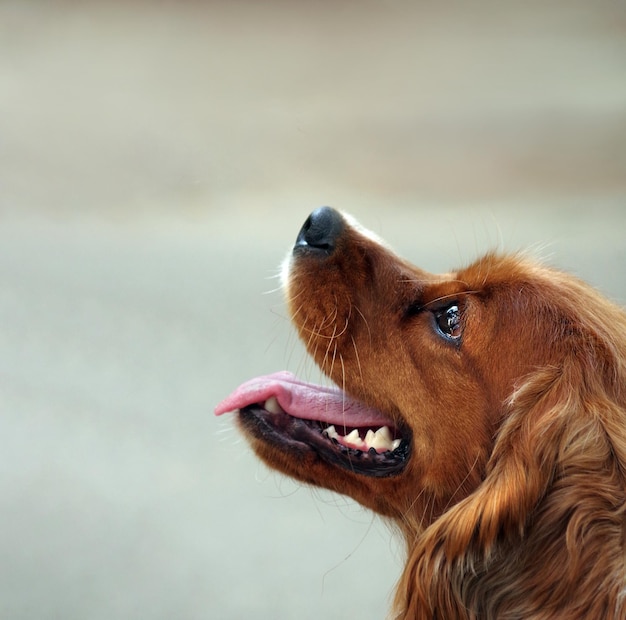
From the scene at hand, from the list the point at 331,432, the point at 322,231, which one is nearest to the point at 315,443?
the point at 331,432

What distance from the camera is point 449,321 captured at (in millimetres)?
1423

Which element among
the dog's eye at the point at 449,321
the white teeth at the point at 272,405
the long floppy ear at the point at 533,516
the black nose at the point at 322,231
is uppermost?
the black nose at the point at 322,231

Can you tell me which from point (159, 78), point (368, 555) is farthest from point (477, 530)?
point (159, 78)

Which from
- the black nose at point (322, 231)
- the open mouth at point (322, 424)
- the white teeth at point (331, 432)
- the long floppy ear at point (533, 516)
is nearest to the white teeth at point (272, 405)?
the open mouth at point (322, 424)

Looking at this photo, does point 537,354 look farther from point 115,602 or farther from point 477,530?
point 115,602

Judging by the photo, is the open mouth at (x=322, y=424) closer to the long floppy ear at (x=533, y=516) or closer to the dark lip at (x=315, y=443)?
the dark lip at (x=315, y=443)

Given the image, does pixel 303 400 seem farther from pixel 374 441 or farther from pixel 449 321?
pixel 449 321

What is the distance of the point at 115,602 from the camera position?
2279 mm

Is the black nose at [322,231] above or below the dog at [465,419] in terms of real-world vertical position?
above

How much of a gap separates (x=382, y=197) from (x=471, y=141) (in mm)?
399

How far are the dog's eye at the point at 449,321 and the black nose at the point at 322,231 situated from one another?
25 cm

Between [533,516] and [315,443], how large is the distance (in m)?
0.45

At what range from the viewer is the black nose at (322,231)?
60.3 inches

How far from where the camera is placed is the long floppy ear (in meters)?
1.15
